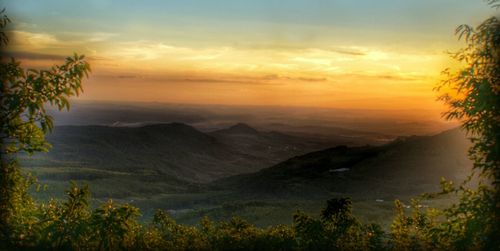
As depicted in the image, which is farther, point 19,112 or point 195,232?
point 195,232

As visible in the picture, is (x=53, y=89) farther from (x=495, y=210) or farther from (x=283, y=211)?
(x=283, y=211)

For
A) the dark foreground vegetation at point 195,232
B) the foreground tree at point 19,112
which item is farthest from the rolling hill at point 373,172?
the foreground tree at point 19,112

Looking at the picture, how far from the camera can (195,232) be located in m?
12.1

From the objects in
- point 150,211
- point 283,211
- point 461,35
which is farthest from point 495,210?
point 150,211

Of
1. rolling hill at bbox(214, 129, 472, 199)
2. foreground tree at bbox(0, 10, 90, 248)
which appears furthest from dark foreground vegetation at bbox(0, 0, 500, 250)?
rolling hill at bbox(214, 129, 472, 199)

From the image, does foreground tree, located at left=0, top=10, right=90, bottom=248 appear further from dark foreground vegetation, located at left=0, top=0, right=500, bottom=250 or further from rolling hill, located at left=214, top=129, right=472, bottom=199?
rolling hill, located at left=214, top=129, right=472, bottom=199

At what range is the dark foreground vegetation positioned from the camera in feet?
30.7

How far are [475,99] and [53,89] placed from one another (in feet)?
25.3

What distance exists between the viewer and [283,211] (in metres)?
60.6

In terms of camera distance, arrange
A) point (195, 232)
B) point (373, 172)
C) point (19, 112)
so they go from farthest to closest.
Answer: point (373, 172) → point (195, 232) → point (19, 112)

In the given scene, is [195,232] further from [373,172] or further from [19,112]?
[373,172]

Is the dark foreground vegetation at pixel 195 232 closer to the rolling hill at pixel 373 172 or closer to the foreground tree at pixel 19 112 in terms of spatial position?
the foreground tree at pixel 19 112

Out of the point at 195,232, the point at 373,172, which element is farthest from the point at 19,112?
the point at 373,172

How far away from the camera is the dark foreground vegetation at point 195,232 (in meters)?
9.36
